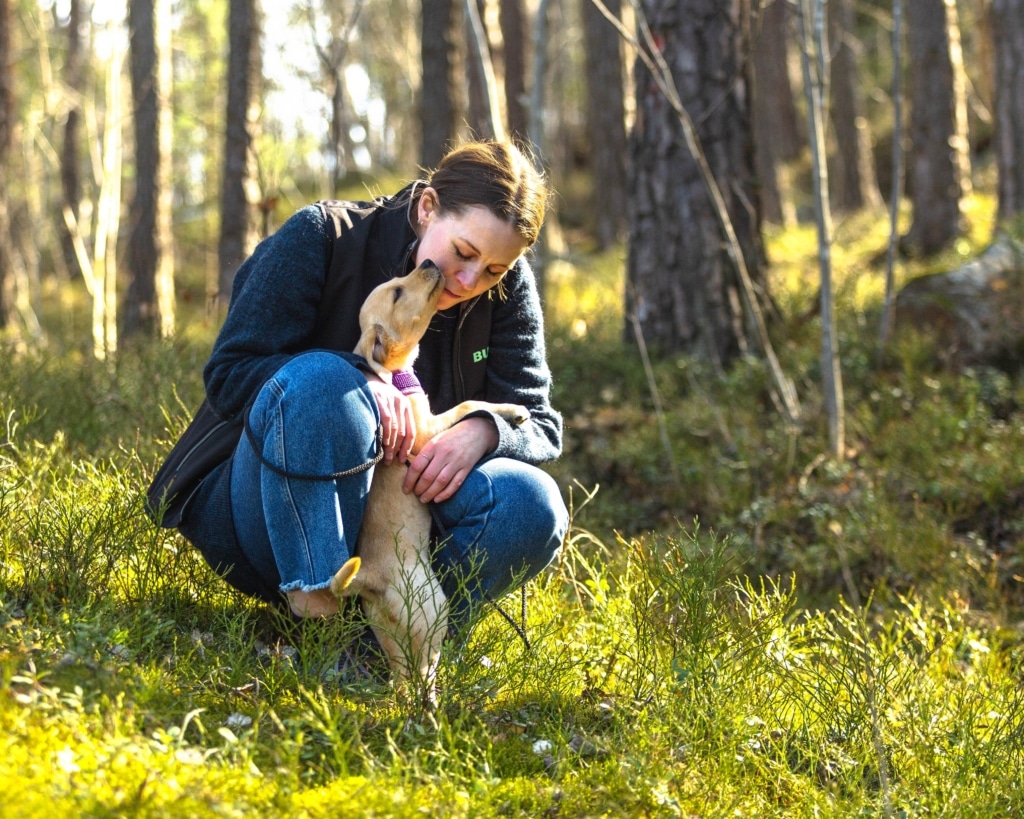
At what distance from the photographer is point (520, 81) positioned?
17.6 m

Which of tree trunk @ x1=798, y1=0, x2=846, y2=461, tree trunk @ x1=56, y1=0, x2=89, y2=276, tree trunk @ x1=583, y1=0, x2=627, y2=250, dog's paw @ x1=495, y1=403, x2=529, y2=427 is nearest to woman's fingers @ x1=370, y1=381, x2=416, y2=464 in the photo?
dog's paw @ x1=495, y1=403, x2=529, y2=427

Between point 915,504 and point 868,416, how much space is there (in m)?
1.05

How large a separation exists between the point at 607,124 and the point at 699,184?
32.2ft

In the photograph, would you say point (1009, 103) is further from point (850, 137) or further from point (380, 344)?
point (380, 344)

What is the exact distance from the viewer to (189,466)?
3.24m

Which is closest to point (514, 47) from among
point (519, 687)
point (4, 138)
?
point (4, 138)

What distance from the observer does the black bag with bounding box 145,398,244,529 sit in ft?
10.5

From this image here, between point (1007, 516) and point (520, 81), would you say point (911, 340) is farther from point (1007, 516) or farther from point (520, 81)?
point (520, 81)

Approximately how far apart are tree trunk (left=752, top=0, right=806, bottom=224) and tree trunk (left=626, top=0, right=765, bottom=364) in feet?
21.9

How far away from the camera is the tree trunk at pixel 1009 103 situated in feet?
35.2

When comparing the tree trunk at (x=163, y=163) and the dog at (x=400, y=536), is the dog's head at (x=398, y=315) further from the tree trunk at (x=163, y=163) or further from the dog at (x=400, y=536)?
the tree trunk at (x=163, y=163)

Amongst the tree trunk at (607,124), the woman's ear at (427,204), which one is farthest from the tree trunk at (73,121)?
the woman's ear at (427,204)

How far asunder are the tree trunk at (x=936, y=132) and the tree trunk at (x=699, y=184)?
5.13 metres

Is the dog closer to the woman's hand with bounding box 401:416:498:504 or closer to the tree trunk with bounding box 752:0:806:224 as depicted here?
the woman's hand with bounding box 401:416:498:504
